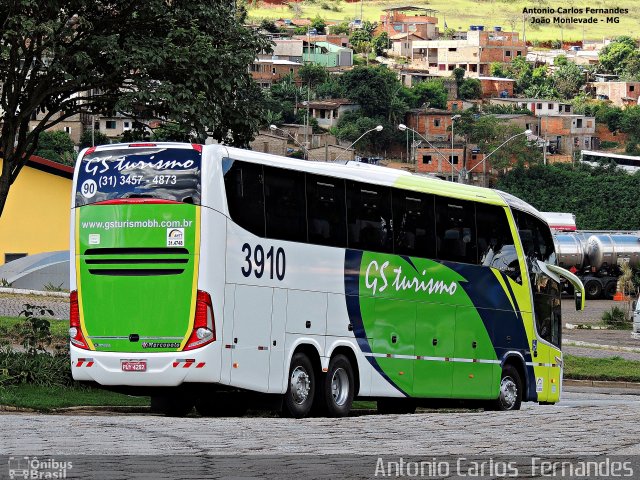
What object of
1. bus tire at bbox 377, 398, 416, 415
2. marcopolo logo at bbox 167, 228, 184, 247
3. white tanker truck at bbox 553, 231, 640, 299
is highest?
white tanker truck at bbox 553, 231, 640, 299

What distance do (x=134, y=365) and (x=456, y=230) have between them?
266 inches

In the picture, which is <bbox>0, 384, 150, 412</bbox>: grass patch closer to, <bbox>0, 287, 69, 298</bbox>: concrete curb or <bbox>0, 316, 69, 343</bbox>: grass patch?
<bbox>0, 316, 69, 343</bbox>: grass patch

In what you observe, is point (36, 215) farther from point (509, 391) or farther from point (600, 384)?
point (509, 391)

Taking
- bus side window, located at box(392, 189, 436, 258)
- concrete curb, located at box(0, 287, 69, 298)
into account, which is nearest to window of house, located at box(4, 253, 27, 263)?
concrete curb, located at box(0, 287, 69, 298)

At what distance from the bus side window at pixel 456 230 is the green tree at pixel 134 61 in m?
3.89

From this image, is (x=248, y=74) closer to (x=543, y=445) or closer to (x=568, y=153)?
(x=543, y=445)

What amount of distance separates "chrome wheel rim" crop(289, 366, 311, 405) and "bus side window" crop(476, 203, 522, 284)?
15.8ft

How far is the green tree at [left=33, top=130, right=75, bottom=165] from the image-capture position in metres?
139

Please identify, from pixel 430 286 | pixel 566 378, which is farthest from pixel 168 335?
pixel 566 378

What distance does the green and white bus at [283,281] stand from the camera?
18969 mm

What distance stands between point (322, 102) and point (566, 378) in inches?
5867

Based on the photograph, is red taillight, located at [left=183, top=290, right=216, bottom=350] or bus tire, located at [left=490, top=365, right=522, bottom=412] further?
bus tire, located at [left=490, top=365, right=522, bottom=412]

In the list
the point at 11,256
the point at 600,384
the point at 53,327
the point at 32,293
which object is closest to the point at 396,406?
the point at 600,384

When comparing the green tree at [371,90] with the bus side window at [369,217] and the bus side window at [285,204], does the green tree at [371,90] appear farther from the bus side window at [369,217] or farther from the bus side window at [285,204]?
the bus side window at [285,204]
